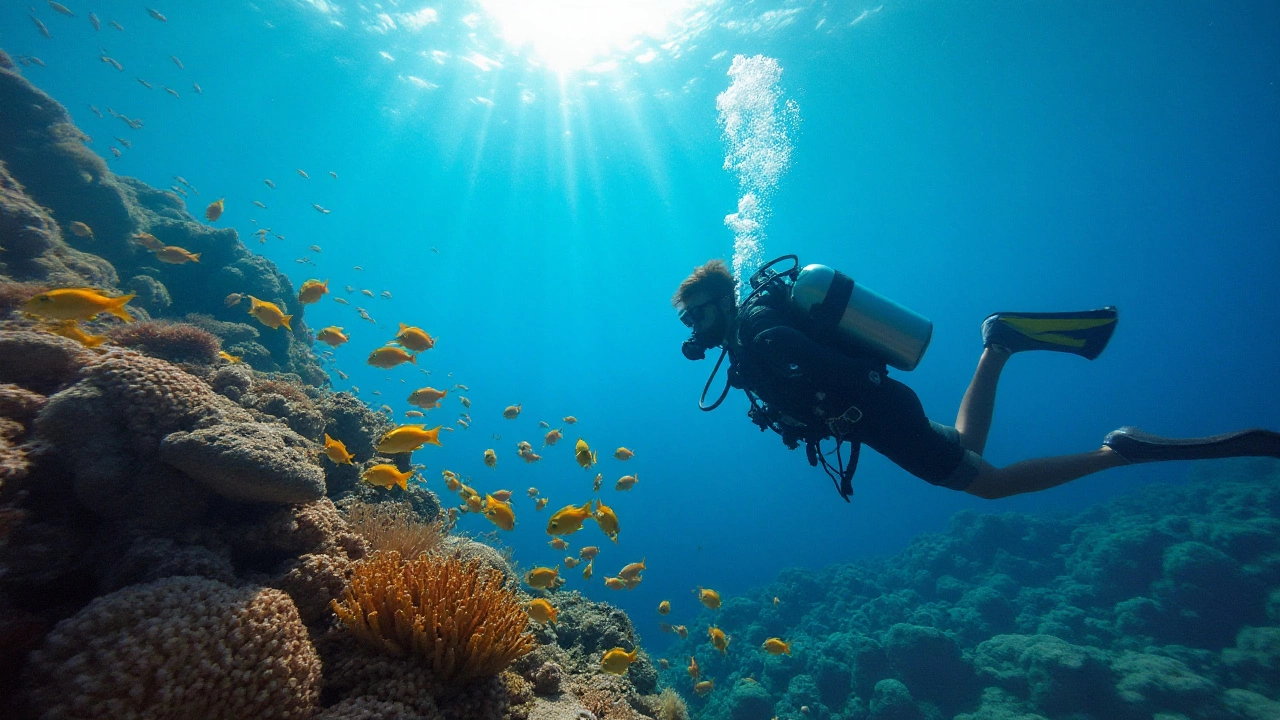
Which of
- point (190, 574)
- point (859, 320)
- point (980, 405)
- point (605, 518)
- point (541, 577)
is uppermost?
point (859, 320)

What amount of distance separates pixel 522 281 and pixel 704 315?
97115mm

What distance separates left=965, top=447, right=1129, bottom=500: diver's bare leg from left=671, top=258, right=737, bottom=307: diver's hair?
3.39 metres

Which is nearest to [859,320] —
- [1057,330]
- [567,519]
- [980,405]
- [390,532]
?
[980,405]

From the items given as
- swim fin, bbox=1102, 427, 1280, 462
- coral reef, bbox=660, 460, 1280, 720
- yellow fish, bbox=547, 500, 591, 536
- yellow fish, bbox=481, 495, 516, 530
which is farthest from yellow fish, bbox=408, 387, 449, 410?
coral reef, bbox=660, 460, 1280, 720

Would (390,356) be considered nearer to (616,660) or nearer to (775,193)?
(616,660)

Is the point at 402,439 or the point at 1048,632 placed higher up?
the point at 1048,632

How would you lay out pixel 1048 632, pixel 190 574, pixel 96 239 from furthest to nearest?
pixel 1048 632, pixel 96 239, pixel 190 574

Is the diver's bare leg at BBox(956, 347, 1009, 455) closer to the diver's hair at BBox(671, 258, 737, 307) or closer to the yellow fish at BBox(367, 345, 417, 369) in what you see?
the diver's hair at BBox(671, 258, 737, 307)

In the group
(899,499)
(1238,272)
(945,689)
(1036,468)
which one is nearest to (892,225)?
(899,499)

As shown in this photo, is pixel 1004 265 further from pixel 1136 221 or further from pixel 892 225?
pixel 892 225

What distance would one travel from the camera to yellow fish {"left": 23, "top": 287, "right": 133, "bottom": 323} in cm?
409

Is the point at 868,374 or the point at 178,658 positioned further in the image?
the point at 868,374

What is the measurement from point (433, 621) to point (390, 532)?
8.09 ft

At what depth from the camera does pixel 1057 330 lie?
5660 millimetres
